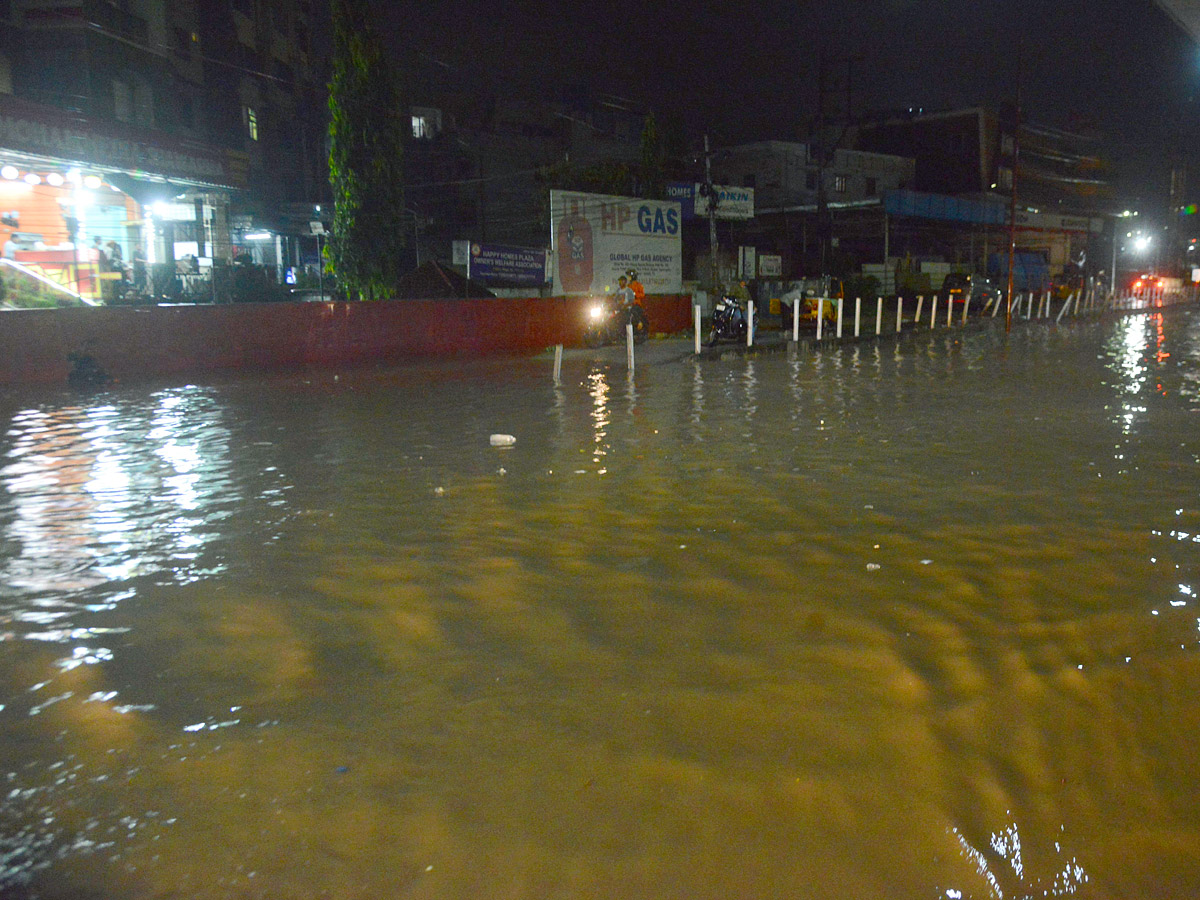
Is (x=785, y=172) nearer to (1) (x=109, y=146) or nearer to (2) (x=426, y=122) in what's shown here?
(2) (x=426, y=122)

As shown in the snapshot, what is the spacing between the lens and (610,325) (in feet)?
82.9

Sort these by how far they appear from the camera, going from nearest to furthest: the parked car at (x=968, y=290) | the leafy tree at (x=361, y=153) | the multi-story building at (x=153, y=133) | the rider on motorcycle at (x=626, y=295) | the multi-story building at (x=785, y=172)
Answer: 1. the multi-story building at (x=153, y=133)
2. the rider on motorcycle at (x=626, y=295)
3. the leafy tree at (x=361, y=153)
4. the parked car at (x=968, y=290)
5. the multi-story building at (x=785, y=172)

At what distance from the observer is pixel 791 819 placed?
2.89m

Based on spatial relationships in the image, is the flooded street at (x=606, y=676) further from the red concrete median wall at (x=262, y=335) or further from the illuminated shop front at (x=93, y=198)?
the illuminated shop front at (x=93, y=198)

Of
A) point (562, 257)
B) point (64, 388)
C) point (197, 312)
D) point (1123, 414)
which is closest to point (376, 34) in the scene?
point (562, 257)

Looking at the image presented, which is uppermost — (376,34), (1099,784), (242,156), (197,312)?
(376,34)

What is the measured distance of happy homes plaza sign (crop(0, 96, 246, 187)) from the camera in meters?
21.2

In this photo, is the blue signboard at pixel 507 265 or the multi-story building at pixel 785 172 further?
the multi-story building at pixel 785 172

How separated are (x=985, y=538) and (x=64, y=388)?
14.7m

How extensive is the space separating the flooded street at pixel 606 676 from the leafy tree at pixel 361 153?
80.1 feet

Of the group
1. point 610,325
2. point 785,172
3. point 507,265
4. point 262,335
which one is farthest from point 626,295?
point 785,172

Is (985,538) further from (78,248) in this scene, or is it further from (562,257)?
(562,257)

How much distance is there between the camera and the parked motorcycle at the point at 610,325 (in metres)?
25.1

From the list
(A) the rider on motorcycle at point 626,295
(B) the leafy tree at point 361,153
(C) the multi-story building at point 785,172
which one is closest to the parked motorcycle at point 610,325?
(A) the rider on motorcycle at point 626,295
